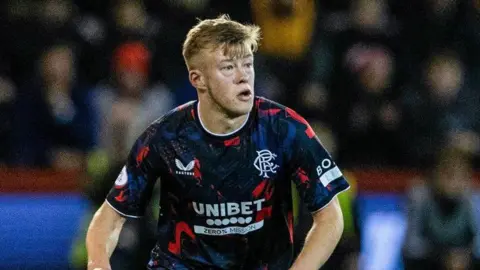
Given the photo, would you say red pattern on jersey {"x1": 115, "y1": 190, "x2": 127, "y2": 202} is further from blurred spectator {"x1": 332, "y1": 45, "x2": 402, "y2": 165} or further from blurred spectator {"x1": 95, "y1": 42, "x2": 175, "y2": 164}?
blurred spectator {"x1": 332, "y1": 45, "x2": 402, "y2": 165}

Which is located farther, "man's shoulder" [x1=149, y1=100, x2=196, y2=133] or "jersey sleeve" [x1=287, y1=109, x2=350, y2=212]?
"man's shoulder" [x1=149, y1=100, x2=196, y2=133]

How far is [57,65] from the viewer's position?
9.09m

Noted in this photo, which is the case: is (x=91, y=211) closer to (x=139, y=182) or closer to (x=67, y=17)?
(x=67, y=17)

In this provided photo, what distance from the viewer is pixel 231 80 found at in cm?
496

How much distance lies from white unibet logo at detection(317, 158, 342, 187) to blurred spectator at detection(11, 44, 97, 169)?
433cm

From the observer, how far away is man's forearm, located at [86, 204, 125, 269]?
16.1 ft

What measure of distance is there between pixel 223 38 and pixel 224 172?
2.11ft

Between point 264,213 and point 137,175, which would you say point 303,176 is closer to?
point 264,213

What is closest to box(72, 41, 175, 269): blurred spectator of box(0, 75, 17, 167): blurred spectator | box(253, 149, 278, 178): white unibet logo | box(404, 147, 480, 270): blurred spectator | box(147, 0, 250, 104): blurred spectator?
box(147, 0, 250, 104): blurred spectator

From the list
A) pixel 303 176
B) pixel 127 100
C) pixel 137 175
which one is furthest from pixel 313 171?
pixel 127 100

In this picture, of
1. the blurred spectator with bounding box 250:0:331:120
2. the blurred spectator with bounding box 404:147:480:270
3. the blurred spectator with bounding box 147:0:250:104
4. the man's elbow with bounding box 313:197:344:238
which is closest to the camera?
the man's elbow with bounding box 313:197:344:238

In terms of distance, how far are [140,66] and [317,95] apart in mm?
1542

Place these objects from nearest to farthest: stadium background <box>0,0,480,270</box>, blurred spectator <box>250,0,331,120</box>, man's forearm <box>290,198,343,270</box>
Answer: man's forearm <box>290,198,343,270</box>
stadium background <box>0,0,480,270</box>
blurred spectator <box>250,0,331,120</box>

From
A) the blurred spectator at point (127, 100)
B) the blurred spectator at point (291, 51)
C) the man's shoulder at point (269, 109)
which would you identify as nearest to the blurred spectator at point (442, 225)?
A: the blurred spectator at point (291, 51)
